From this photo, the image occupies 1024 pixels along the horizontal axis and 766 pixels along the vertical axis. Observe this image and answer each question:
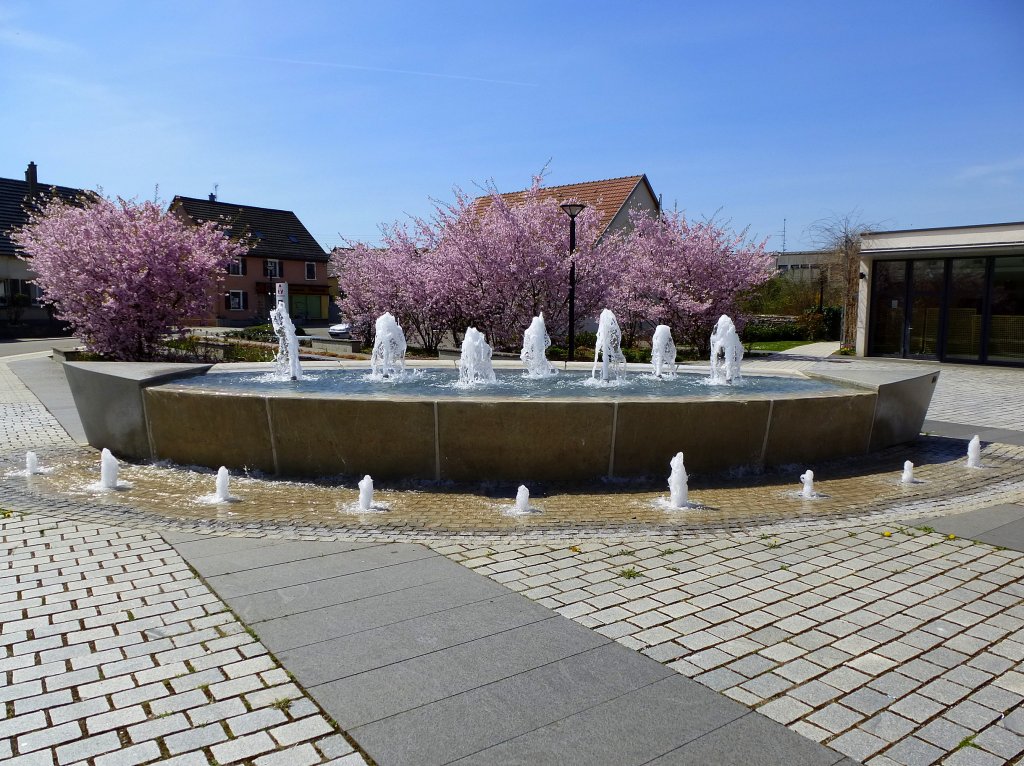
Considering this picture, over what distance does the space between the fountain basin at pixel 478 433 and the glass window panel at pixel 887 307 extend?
60.2 ft

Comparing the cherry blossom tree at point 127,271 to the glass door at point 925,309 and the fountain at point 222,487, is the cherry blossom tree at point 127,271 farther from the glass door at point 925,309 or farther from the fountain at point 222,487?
the glass door at point 925,309

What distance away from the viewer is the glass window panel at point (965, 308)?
2250 cm

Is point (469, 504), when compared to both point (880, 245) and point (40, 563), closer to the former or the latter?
point (40, 563)

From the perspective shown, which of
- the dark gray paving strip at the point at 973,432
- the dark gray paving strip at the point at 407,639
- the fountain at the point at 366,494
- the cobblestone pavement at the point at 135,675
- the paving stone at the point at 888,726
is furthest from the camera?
the dark gray paving strip at the point at 973,432

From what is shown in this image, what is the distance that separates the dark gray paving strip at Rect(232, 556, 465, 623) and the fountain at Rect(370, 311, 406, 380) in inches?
266

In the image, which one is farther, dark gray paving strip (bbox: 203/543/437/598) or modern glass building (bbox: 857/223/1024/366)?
modern glass building (bbox: 857/223/1024/366)

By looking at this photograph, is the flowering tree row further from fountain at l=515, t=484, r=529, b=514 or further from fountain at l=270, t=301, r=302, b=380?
fountain at l=515, t=484, r=529, b=514

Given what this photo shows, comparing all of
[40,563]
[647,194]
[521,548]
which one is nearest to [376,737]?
[521,548]

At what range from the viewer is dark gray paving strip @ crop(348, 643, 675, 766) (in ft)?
9.83

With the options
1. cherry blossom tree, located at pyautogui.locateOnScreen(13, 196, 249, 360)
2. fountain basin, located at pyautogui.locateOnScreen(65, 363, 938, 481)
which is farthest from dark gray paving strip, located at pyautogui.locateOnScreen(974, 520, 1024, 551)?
cherry blossom tree, located at pyautogui.locateOnScreen(13, 196, 249, 360)

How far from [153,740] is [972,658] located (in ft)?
12.8

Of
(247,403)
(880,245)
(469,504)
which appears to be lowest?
(469,504)

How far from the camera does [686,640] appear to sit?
4008mm

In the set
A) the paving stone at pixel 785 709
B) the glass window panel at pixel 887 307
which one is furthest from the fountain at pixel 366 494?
Result: the glass window panel at pixel 887 307
